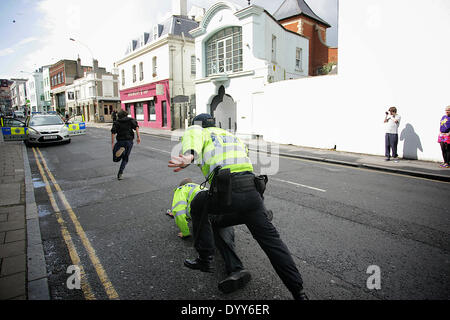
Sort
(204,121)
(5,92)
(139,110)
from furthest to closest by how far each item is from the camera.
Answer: (5,92) → (139,110) → (204,121)

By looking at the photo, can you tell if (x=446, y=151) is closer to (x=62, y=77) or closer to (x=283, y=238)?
(x=283, y=238)

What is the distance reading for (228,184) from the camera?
97.2 inches

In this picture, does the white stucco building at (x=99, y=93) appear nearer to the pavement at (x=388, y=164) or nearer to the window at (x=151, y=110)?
the window at (x=151, y=110)

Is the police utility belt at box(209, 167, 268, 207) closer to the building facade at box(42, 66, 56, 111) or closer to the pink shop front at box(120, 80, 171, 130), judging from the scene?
the pink shop front at box(120, 80, 171, 130)

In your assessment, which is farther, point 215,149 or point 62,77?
point 62,77

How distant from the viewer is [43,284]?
2.80m

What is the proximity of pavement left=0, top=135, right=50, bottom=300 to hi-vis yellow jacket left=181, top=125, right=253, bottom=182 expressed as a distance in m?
1.99

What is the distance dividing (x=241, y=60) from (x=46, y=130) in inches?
487

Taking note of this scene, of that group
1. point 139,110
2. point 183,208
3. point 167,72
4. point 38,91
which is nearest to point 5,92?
point 38,91

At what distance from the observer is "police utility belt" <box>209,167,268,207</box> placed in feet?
8.09

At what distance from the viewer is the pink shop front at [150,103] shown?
1012 inches

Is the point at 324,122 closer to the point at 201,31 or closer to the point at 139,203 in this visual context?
the point at 139,203
